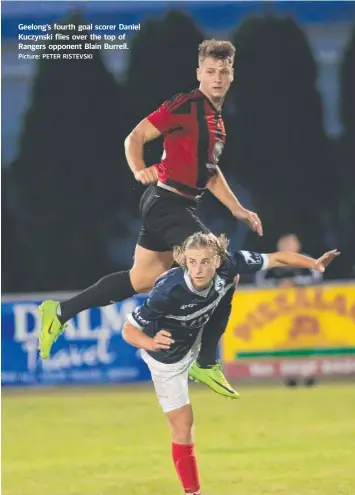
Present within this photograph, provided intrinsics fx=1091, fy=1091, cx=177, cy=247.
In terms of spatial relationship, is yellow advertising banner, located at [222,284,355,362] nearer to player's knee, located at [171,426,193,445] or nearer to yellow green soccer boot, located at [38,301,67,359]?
yellow green soccer boot, located at [38,301,67,359]

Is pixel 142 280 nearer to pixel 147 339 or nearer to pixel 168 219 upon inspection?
pixel 168 219

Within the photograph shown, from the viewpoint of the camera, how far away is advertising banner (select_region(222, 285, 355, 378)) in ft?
25.2

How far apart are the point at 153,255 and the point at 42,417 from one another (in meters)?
2.42

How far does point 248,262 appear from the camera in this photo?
15.8 ft

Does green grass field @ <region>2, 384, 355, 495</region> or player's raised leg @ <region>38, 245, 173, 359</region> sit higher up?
player's raised leg @ <region>38, 245, 173, 359</region>

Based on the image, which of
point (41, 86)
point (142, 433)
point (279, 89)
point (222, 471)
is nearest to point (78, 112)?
point (41, 86)

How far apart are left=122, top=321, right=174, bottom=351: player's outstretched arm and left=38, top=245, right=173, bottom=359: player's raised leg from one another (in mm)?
419

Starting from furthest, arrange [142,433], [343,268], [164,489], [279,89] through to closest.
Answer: [343,268] < [279,89] < [142,433] < [164,489]

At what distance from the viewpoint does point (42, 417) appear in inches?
278

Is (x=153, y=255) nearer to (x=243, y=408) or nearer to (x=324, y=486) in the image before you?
(x=324, y=486)

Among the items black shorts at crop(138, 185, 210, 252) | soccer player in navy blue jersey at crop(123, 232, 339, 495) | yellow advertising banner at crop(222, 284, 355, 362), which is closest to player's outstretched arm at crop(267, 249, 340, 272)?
soccer player in navy blue jersey at crop(123, 232, 339, 495)

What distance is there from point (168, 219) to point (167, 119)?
46 cm

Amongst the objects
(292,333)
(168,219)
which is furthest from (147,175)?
(292,333)

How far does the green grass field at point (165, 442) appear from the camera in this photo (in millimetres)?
5395
